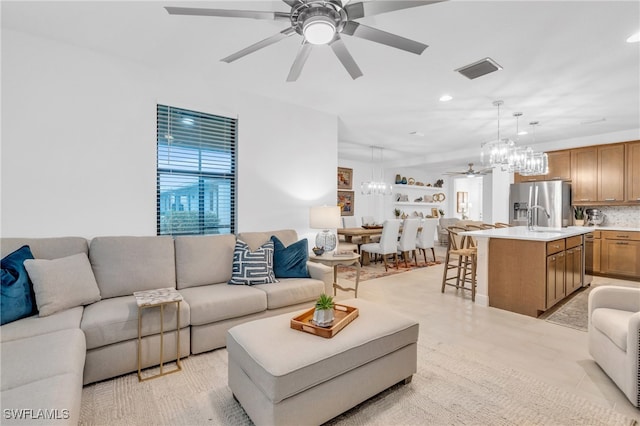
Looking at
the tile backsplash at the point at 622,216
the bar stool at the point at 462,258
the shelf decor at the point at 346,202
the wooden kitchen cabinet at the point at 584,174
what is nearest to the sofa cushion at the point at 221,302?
the bar stool at the point at 462,258

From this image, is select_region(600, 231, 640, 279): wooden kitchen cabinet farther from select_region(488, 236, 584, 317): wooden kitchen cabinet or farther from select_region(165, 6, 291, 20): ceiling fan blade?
select_region(165, 6, 291, 20): ceiling fan blade

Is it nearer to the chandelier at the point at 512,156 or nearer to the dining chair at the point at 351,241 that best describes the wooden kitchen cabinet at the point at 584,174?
the chandelier at the point at 512,156

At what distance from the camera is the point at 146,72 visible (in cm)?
317

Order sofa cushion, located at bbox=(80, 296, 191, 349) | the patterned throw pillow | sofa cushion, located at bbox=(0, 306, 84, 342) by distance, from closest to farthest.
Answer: sofa cushion, located at bbox=(0, 306, 84, 342), sofa cushion, located at bbox=(80, 296, 191, 349), the patterned throw pillow

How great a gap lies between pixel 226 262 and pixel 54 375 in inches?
67.8

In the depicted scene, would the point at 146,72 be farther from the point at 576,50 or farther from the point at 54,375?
the point at 576,50

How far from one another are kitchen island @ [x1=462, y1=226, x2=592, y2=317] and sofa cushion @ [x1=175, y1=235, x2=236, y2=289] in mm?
3011

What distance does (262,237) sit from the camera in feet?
11.1

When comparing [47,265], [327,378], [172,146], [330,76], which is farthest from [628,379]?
[172,146]

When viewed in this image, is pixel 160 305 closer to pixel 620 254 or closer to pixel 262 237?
pixel 262 237

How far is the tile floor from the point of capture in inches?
81.7

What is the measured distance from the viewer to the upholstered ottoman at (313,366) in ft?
4.87

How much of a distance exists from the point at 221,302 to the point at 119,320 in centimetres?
70

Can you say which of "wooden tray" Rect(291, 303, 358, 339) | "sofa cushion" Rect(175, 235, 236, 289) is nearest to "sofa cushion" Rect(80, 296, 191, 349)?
"sofa cushion" Rect(175, 235, 236, 289)
